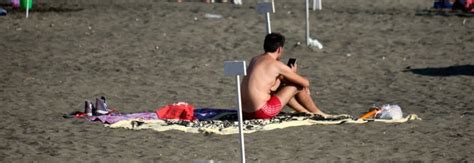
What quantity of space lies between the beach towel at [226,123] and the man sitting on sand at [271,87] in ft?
0.42

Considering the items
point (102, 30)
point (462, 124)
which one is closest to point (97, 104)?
point (462, 124)

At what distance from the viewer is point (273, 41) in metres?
13.8

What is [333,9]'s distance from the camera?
86.1ft

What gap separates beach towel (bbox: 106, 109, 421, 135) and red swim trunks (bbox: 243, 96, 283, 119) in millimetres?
76

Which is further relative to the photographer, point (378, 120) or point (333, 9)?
point (333, 9)

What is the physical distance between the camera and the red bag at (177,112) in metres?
13.9

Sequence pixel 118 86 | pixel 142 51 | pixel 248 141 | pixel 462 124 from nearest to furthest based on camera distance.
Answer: pixel 248 141, pixel 462 124, pixel 118 86, pixel 142 51

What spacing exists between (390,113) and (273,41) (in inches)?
56.9

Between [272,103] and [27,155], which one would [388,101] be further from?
[27,155]

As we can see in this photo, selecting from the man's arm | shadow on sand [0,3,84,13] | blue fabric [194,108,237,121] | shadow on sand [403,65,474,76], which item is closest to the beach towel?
blue fabric [194,108,237,121]

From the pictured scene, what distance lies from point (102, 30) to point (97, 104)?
8.42 meters

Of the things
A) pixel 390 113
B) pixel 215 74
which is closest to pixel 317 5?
pixel 215 74

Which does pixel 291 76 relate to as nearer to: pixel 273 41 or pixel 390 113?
pixel 273 41

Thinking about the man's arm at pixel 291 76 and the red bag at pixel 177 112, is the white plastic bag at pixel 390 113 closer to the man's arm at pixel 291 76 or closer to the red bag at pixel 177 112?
the man's arm at pixel 291 76
